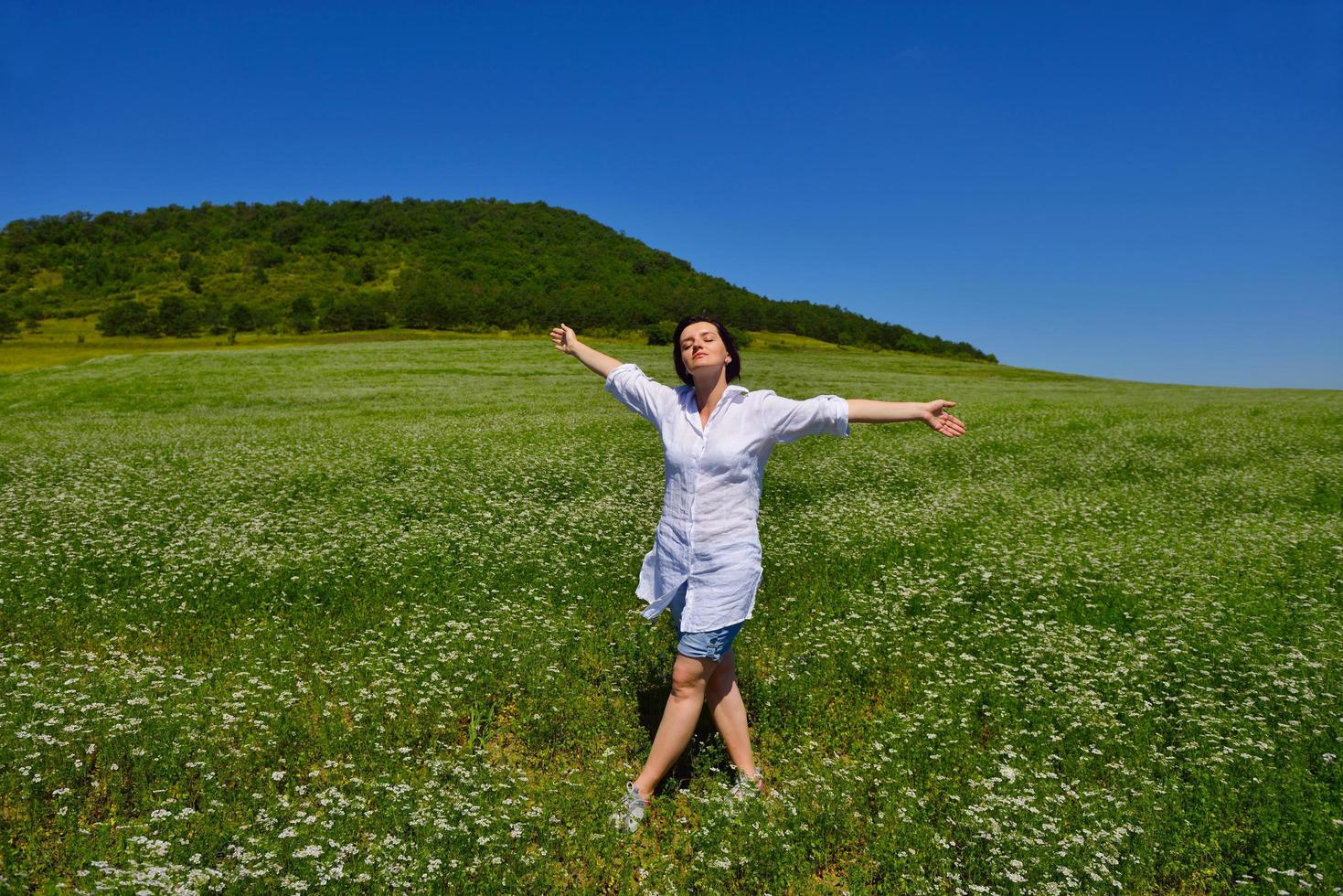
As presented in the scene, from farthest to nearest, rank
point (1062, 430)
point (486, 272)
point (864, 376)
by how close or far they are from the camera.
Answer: point (486, 272), point (864, 376), point (1062, 430)

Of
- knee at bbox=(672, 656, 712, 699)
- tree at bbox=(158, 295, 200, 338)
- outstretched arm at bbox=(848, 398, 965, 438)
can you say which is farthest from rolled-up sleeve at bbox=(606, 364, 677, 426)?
tree at bbox=(158, 295, 200, 338)

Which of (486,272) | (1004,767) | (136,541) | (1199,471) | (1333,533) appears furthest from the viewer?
(486,272)

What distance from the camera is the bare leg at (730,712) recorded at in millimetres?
5496

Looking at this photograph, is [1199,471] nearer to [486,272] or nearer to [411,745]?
[411,745]

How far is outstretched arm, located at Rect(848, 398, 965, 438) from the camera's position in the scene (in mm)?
5340

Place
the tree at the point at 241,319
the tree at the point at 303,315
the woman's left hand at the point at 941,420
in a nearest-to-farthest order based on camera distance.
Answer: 1. the woman's left hand at the point at 941,420
2. the tree at the point at 241,319
3. the tree at the point at 303,315

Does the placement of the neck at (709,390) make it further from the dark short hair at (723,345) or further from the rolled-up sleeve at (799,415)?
the rolled-up sleeve at (799,415)

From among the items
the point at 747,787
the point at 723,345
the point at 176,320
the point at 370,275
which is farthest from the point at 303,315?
the point at 747,787

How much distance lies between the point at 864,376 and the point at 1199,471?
39.1 metres

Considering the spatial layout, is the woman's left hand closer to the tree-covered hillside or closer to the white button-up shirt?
the white button-up shirt

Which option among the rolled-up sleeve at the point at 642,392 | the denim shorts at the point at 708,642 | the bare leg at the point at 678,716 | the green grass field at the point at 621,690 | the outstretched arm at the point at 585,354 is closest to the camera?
the green grass field at the point at 621,690

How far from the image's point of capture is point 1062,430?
26891 mm

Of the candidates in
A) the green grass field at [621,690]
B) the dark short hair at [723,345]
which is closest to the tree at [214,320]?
the green grass field at [621,690]

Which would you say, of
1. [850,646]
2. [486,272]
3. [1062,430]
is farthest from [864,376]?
[486,272]
